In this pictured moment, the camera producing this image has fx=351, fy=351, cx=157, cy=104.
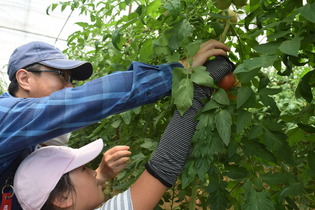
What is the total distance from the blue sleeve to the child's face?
0.19 metres

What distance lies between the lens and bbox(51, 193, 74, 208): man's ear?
93 cm

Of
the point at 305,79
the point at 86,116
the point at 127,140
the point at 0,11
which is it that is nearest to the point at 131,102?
the point at 86,116

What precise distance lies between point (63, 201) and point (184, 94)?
0.47 meters

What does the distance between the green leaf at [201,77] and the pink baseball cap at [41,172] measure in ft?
1.41

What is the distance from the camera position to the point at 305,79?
2.52 feet

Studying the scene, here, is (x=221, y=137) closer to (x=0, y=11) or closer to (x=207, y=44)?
(x=207, y=44)

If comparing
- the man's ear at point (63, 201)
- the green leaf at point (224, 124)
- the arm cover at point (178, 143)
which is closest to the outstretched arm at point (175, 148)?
the arm cover at point (178, 143)

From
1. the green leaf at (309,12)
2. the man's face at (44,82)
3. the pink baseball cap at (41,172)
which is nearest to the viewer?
the green leaf at (309,12)

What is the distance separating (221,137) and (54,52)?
66 centimetres

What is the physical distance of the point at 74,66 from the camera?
42.1 inches

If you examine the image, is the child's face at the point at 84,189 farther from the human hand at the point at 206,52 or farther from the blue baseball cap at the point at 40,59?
the human hand at the point at 206,52

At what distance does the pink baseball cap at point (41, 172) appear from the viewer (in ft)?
2.94

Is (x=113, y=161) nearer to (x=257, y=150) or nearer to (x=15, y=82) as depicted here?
(x=15, y=82)

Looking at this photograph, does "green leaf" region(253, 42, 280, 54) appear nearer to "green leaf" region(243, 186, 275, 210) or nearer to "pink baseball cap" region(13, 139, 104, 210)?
"green leaf" region(243, 186, 275, 210)
